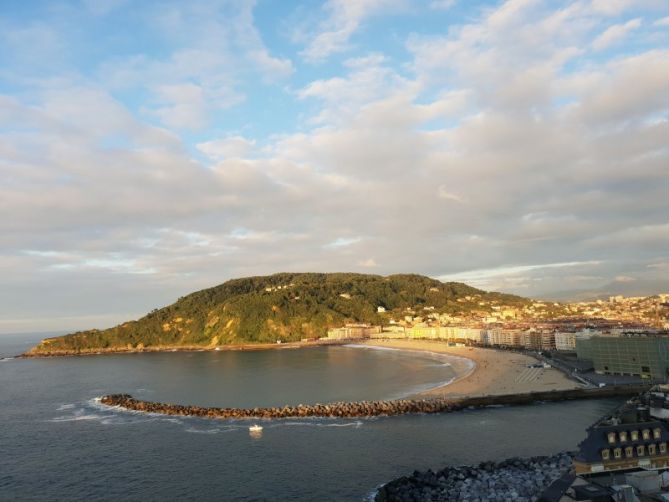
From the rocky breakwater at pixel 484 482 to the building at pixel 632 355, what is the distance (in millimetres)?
39092

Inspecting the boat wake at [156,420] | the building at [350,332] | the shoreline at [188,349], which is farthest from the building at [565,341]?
the building at [350,332]

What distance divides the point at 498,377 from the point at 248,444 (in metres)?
41.9

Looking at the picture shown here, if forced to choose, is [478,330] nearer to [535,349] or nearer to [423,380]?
[535,349]

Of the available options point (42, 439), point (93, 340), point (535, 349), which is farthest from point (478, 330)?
point (93, 340)

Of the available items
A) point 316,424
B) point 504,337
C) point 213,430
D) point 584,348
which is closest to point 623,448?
point 316,424

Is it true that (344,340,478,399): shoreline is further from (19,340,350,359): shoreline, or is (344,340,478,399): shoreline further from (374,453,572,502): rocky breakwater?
(374,453,572,502): rocky breakwater

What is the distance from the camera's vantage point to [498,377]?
231 feet

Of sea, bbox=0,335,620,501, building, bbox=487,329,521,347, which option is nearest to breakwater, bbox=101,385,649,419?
sea, bbox=0,335,620,501

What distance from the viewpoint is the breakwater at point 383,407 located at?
169 ft

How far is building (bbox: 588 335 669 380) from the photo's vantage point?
206ft

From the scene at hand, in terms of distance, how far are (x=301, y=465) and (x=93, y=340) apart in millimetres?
160918

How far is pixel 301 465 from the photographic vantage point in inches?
1421

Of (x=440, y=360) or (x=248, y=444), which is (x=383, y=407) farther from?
(x=440, y=360)

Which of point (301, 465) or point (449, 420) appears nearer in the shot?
point (301, 465)
